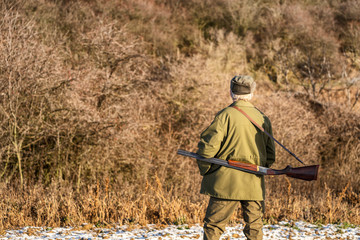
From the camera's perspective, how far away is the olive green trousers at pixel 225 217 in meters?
3.26

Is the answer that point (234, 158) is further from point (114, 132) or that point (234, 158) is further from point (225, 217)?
point (114, 132)

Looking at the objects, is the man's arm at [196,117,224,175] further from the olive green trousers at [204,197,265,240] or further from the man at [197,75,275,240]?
the olive green trousers at [204,197,265,240]

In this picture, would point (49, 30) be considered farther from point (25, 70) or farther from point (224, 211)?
point (224, 211)

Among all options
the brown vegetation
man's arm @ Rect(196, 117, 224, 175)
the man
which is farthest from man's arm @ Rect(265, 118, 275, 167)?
the brown vegetation

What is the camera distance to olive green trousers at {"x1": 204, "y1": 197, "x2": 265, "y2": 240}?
128 inches

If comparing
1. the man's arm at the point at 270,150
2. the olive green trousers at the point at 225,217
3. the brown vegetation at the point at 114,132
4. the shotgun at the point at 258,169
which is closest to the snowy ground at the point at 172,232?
the brown vegetation at the point at 114,132

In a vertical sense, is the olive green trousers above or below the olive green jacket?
below

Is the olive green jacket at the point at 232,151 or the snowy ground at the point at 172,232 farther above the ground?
the olive green jacket at the point at 232,151

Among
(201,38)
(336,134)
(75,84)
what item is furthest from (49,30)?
(201,38)

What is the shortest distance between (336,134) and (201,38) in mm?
12576

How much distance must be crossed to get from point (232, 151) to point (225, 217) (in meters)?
0.53

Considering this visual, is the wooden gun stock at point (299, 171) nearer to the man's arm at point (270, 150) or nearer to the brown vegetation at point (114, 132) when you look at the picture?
the man's arm at point (270, 150)

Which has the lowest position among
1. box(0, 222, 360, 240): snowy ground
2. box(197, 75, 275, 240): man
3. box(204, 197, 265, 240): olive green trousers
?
box(0, 222, 360, 240): snowy ground

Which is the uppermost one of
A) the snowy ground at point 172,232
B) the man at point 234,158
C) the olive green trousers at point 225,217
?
the man at point 234,158
